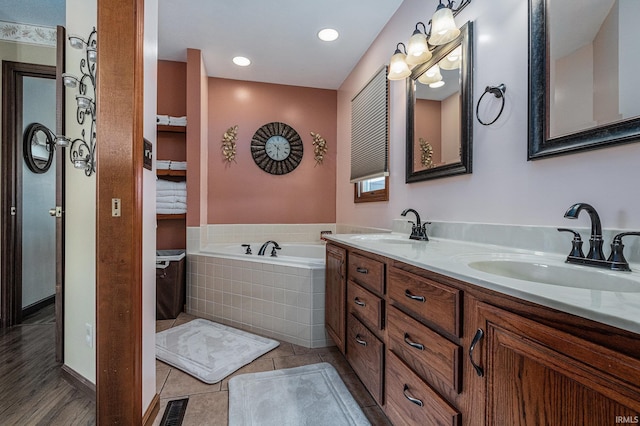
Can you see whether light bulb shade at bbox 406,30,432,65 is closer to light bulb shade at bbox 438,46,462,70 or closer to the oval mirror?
light bulb shade at bbox 438,46,462,70

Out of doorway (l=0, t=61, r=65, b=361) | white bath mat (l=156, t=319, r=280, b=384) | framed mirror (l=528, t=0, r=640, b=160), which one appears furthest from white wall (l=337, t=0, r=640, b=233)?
doorway (l=0, t=61, r=65, b=361)

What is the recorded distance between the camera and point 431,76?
1.84 metres

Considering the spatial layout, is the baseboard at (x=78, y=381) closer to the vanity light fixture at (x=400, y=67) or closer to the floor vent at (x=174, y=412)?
the floor vent at (x=174, y=412)

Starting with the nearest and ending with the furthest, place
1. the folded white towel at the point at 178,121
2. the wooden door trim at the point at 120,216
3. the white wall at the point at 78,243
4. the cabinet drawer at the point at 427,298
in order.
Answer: the cabinet drawer at the point at 427,298
the wooden door trim at the point at 120,216
the white wall at the point at 78,243
the folded white towel at the point at 178,121

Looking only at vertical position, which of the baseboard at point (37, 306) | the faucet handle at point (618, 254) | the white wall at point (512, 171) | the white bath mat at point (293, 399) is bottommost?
the white bath mat at point (293, 399)

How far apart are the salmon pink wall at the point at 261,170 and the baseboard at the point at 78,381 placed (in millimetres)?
1911

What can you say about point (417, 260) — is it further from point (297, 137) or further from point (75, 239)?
point (297, 137)

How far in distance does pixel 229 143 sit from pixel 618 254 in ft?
10.9

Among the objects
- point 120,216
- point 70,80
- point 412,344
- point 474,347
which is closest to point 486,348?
point 474,347

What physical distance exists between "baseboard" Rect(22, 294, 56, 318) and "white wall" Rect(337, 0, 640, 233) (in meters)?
3.43

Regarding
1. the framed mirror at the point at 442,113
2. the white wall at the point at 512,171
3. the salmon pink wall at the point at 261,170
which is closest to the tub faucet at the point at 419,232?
the white wall at the point at 512,171

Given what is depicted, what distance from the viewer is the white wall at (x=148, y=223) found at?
1.34 metres

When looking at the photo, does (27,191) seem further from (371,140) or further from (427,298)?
(427,298)

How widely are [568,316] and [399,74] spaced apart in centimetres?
176
